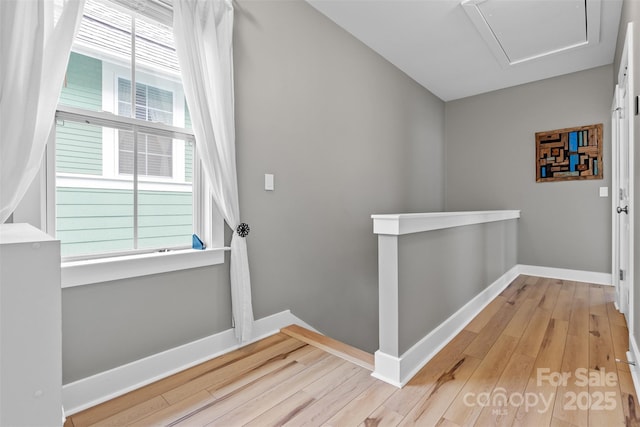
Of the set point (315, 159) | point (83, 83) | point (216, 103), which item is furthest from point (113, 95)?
point (315, 159)

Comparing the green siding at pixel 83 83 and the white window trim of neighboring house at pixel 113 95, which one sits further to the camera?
the white window trim of neighboring house at pixel 113 95

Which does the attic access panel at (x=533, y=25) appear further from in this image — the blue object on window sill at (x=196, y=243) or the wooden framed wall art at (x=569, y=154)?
the blue object on window sill at (x=196, y=243)

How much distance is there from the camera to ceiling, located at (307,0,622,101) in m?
2.54

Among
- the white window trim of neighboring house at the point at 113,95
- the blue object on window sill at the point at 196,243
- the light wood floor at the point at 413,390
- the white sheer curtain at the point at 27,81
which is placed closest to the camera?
the white sheer curtain at the point at 27,81

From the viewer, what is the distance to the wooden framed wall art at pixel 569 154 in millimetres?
3623

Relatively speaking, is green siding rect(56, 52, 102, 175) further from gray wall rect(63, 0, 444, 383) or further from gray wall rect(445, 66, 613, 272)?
gray wall rect(445, 66, 613, 272)

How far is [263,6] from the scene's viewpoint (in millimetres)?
2148

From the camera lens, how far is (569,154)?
378 cm

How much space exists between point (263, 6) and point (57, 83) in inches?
55.4

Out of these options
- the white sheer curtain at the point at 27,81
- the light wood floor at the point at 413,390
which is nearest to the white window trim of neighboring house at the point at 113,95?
the white sheer curtain at the point at 27,81

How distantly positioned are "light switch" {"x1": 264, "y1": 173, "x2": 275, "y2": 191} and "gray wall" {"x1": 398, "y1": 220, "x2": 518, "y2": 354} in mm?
991

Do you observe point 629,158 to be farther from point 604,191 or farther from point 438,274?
point 604,191

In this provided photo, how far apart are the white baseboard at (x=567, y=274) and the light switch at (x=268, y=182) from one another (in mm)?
3694

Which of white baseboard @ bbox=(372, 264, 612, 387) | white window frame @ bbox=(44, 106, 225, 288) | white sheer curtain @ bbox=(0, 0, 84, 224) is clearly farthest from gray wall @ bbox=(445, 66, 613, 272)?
white sheer curtain @ bbox=(0, 0, 84, 224)
